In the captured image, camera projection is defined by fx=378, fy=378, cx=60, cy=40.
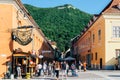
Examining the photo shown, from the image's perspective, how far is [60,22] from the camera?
146 metres

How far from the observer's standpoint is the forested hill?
137375 millimetres

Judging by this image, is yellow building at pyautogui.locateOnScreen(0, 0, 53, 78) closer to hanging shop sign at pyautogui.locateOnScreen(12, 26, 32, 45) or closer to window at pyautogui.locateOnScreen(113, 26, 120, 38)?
hanging shop sign at pyautogui.locateOnScreen(12, 26, 32, 45)

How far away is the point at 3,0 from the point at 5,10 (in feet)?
3.13

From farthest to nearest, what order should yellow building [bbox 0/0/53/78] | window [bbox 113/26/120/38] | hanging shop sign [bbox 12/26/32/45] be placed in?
window [bbox 113/26/120/38] < yellow building [bbox 0/0/53/78] < hanging shop sign [bbox 12/26/32/45]

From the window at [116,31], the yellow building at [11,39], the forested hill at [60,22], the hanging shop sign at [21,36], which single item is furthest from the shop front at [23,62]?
the forested hill at [60,22]

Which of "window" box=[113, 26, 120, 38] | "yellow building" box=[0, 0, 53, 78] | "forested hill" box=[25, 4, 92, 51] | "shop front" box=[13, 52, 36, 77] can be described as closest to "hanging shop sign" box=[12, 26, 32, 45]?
"yellow building" box=[0, 0, 53, 78]

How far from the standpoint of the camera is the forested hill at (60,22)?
451 feet

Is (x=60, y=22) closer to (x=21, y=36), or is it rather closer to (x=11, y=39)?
(x=11, y=39)

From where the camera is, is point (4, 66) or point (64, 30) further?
point (64, 30)

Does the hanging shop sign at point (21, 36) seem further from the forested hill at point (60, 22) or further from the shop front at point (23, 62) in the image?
the forested hill at point (60, 22)

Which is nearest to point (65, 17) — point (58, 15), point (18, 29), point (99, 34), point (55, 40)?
point (58, 15)

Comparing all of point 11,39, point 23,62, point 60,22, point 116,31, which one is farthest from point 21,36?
point 60,22

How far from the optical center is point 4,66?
3462 cm

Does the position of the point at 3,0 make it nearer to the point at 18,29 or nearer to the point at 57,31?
the point at 18,29
